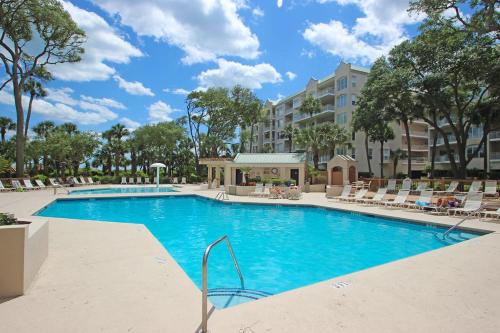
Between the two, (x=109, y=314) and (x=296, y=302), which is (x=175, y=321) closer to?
(x=109, y=314)

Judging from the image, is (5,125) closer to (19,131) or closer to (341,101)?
(19,131)

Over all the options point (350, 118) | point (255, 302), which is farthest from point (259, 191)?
point (350, 118)

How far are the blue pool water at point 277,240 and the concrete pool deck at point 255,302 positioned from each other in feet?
4.76

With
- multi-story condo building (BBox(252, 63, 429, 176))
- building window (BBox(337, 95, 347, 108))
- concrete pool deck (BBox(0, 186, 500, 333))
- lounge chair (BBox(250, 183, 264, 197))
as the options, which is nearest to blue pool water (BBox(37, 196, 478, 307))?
concrete pool deck (BBox(0, 186, 500, 333))

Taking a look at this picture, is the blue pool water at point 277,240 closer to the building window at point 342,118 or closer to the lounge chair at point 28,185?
the lounge chair at point 28,185

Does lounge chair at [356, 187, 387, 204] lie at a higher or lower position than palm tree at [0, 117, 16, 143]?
lower

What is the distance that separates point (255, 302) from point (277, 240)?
594 centimetres

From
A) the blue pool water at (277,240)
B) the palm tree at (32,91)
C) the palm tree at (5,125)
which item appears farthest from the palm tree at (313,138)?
the palm tree at (5,125)

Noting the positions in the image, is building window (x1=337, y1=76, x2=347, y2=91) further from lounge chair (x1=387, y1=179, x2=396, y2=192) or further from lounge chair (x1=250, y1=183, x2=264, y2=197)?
lounge chair (x1=250, y1=183, x2=264, y2=197)

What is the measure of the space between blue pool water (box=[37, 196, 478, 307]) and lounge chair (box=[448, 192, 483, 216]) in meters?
2.21

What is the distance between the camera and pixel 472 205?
11.4 metres

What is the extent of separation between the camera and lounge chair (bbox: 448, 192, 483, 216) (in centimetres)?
1115

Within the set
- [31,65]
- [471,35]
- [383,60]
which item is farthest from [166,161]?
[471,35]

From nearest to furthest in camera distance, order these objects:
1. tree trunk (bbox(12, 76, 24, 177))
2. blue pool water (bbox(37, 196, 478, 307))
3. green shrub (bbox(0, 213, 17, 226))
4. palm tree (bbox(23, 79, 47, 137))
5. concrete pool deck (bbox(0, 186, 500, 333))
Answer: concrete pool deck (bbox(0, 186, 500, 333)) < green shrub (bbox(0, 213, 17, 226)) < blue pool water (bbox(37, 196, 478, 307)) < tree trunk (bbox(12, 76, 24, 177)) < palm tree (bbox(23, 79, 47, 137))
